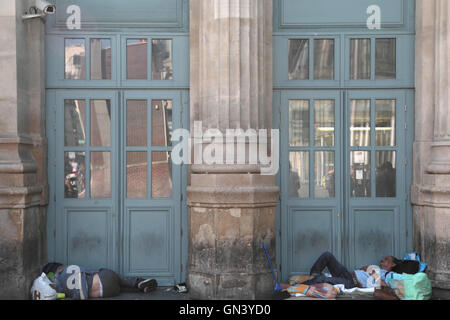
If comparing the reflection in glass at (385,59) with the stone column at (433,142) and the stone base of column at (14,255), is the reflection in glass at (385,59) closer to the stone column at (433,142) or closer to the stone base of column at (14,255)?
the stone column at (433,142)

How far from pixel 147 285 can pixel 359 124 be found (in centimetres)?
407

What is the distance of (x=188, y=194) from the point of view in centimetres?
711

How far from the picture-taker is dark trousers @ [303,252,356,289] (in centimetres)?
720

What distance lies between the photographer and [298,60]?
7711 millimetres

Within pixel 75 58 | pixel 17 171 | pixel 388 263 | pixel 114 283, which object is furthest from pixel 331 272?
pixel 75 58

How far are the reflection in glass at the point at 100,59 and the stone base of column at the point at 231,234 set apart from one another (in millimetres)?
2233

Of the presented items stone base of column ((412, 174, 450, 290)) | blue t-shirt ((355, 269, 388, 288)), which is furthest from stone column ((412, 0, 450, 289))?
blue t-shirt ((355, 269, 388, 288))

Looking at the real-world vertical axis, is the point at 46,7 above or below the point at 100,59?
above

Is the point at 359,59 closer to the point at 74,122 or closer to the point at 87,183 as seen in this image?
the point at 74,122

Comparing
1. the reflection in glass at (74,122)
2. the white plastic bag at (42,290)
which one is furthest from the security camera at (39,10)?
the white plastic bag at (42,290)

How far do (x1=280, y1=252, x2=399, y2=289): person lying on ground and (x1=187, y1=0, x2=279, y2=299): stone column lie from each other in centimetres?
78

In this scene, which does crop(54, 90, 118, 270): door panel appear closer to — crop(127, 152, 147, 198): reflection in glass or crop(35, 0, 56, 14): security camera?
crop(127, 152, 147, 198): reflection in glass

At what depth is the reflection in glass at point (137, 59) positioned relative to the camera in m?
7.67

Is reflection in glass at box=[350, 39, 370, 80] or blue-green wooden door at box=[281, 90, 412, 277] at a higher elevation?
reflection in glass at box=[350, 39, 370, 80]
